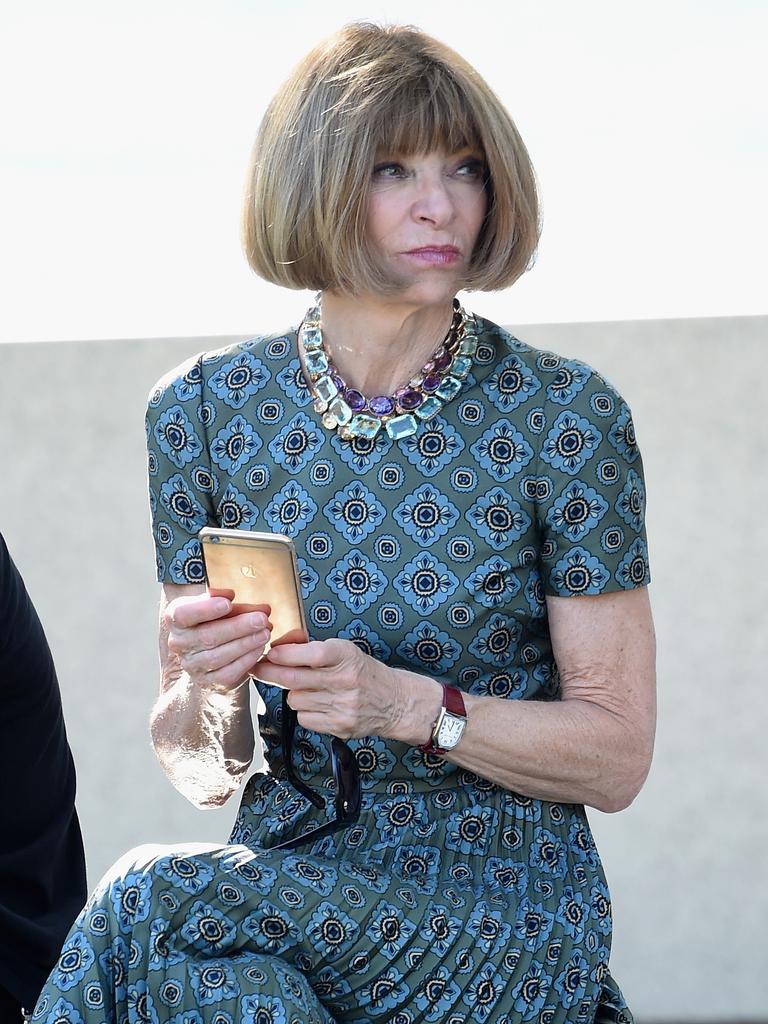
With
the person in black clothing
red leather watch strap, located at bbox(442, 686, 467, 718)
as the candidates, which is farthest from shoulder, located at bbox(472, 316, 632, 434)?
the person in black clothing

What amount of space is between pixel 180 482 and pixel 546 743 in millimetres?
612

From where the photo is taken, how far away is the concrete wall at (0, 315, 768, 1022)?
3.71 m

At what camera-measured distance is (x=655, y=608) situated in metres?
3.72

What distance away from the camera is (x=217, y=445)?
210cm

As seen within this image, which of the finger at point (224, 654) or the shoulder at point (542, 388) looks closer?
the finger at point (224, 654)

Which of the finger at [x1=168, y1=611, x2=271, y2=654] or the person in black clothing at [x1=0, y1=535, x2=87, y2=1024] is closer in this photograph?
the finger at [x1=168, y1=611, x2=271, y2=654]

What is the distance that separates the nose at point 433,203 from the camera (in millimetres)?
1959

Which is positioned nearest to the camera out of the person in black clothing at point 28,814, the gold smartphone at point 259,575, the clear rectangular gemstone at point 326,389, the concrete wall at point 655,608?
the gold smartphone at point 259,575

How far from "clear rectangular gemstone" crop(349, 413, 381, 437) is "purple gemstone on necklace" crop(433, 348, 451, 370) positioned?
114mm

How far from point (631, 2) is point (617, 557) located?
2.55 m

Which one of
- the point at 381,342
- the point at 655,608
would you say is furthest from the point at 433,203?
the point at 655,608

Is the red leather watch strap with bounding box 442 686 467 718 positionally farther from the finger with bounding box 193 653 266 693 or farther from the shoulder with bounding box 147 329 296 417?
the shoulder with bounding box 147 329 296 417

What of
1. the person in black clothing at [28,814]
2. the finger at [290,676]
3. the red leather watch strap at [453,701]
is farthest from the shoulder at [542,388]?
the person in black clothing at [28,814]

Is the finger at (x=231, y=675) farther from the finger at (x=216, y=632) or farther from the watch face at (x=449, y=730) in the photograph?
the watch face at (x=449, y=730)
